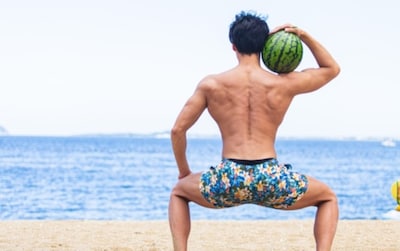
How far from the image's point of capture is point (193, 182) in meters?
5.22

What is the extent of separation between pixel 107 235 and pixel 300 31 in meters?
5.02

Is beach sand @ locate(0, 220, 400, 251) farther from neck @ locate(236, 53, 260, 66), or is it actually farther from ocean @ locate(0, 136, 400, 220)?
ocean @ locate(0, 136, 400, 220)

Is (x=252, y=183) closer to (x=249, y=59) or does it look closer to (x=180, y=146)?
(x=180, y=146)

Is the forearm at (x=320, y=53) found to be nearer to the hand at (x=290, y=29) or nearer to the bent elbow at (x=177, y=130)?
the hand at (x=290, y=29)

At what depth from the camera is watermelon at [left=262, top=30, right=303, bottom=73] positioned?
517 centimetres

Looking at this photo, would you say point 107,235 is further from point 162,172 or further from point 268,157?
point 162,172

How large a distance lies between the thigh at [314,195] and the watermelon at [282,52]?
2.52ft

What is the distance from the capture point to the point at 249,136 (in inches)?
205

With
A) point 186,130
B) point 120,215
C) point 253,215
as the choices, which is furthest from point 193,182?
point 120,215

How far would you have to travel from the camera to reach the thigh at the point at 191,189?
205 inches

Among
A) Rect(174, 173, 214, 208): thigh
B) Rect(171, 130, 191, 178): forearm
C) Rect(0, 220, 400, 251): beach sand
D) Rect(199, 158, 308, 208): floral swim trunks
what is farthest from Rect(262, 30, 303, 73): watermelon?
Rect(0, 220, 400, 251): beach sand

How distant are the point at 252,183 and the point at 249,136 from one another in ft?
1.11

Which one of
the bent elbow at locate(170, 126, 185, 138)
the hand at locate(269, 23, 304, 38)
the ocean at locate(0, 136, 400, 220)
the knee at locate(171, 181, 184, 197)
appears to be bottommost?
the ocean at locate(0, 136, 400, 220)

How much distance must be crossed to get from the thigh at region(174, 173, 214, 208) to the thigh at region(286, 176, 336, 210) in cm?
61
